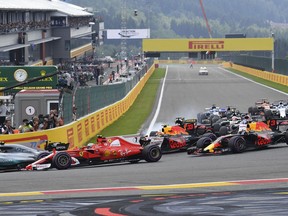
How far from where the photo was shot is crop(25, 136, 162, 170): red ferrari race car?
788 inches

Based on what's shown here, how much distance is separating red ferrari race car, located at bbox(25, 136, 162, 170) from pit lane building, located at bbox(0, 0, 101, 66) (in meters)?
35.9

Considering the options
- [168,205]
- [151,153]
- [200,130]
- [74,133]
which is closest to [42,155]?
[151,153]

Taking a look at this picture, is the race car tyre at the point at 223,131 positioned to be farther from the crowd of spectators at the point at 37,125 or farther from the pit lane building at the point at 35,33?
the pit lane building at the point at 35,33

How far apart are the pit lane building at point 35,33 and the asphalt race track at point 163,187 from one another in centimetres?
3748

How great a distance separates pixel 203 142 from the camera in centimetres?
2273

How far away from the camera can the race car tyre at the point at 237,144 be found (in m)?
21.9

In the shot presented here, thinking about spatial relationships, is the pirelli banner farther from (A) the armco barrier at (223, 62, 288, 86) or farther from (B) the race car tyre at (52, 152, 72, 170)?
(B) the race car tyre at (52, 152, 72, 170)

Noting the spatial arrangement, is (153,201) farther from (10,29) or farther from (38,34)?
(38,34)

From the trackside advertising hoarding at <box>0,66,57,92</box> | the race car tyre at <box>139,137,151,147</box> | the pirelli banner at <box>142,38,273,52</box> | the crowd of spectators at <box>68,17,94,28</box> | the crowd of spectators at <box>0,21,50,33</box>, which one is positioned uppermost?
the crowd of spectators at <box>68,17,94,28</box>

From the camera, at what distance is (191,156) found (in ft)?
73.6

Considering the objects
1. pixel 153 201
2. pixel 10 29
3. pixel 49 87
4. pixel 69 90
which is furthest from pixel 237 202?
pixel 10 29

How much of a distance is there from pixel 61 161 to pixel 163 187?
5547mm

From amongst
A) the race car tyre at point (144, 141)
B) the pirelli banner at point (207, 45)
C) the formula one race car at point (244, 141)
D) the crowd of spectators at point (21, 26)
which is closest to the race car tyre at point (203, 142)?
the formula one race car at point (244, 141)

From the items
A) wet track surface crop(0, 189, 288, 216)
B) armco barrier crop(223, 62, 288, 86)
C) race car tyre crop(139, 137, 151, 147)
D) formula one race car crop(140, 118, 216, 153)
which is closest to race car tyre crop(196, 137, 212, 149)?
formula one race car crop(140, 118, 216, 153)
